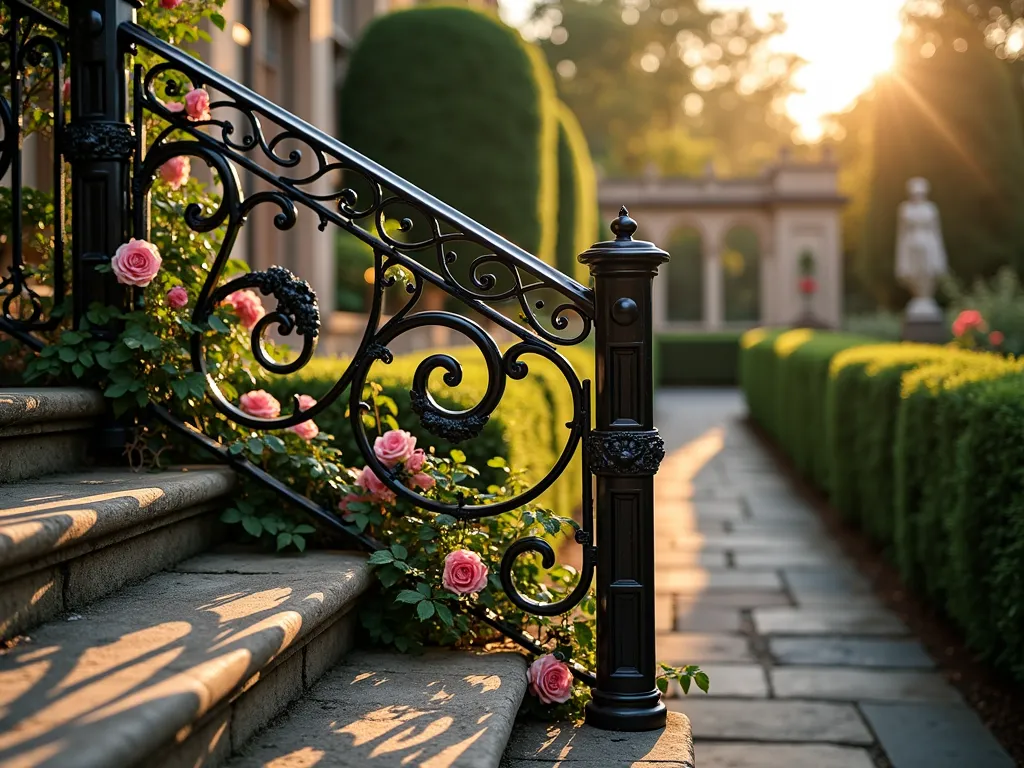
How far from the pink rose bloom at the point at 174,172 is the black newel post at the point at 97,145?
0.65ft

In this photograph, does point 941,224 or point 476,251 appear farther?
point 941,224

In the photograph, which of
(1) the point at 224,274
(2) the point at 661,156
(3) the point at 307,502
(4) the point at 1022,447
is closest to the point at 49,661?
(3) the point at 307,502

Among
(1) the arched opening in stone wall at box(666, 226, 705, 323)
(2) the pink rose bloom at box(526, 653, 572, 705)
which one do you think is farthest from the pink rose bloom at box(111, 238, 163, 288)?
(1) the arched opening in stone wall at box(666, 226, 705, 323)

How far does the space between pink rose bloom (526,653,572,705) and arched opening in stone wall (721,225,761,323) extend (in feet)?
115

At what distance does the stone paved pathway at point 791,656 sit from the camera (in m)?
3.58

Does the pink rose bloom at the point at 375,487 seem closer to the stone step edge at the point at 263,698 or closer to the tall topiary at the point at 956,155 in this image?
the stone step edge at the point at 263,698

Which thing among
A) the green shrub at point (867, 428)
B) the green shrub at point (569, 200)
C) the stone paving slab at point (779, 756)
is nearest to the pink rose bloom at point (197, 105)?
the stone paving slab at point (779, 756)

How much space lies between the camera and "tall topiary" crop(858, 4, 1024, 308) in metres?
24.8

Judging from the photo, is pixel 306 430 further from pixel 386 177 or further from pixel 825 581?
pixel 825 581

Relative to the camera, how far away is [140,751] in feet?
5.16

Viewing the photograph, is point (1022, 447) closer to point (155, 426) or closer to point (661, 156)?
point (155, 426)

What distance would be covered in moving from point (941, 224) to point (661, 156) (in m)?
18.4

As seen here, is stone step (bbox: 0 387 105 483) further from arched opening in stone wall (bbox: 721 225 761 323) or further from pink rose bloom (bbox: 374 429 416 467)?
arched opening in stone wall (bbox: 721 225 761 323)

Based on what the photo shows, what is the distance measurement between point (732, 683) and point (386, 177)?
2501mm
